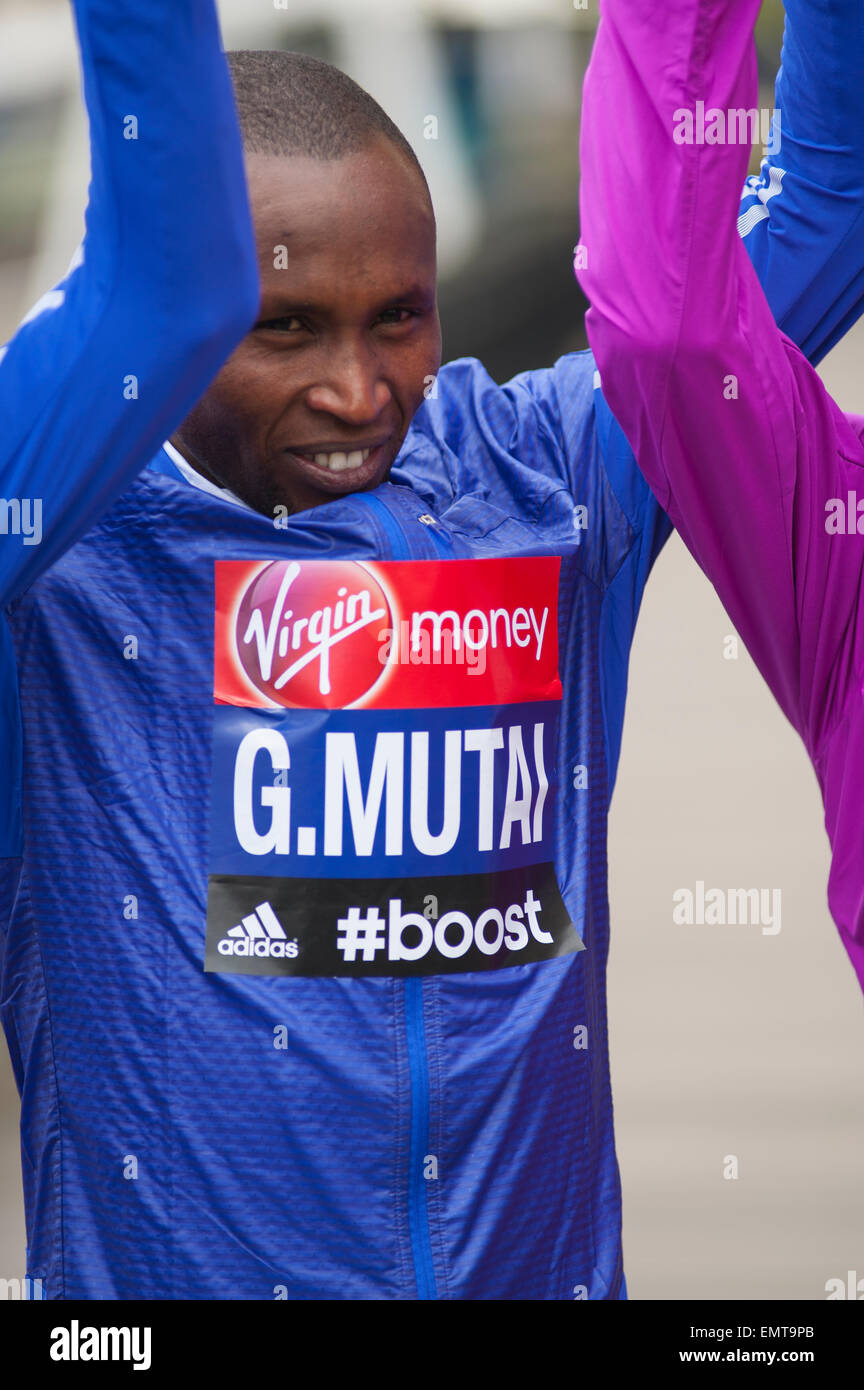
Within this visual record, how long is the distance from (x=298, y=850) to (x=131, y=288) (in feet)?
1.30

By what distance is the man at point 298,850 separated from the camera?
44.4 inches

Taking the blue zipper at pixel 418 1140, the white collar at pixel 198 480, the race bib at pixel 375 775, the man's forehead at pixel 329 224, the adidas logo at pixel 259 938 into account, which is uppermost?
the man's forehead at pixel 329 224

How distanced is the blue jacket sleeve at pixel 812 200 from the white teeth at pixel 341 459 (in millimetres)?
298

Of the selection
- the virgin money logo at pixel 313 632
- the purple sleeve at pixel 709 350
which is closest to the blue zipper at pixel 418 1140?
the virgin money logo at pixel 313 632

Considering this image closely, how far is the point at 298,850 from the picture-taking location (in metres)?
1.14

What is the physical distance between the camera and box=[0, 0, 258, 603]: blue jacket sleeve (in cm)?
85

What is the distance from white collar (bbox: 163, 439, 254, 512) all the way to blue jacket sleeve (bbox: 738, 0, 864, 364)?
15.3 inches

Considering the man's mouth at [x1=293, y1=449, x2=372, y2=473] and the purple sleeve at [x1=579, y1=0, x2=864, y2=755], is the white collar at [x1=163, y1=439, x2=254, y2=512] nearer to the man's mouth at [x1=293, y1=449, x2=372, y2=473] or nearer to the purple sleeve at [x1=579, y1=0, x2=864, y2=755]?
the man's mouth at [x1=293, y1=449, x2=372, y2=473]

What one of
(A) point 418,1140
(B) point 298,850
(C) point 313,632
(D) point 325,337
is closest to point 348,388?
(D) point 325,337

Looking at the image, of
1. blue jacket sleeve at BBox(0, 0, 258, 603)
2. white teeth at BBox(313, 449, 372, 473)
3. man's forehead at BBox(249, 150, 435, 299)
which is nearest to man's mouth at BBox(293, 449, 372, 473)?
white teeth at BBox(313, 449, 372, 473)

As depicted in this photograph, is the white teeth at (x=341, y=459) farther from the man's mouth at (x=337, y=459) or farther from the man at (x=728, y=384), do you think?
the man at (x=728, y=384)

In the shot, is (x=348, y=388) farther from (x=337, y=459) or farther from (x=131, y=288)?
(x=131, y=288)

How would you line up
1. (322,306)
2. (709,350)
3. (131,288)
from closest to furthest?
(131,288) < (709,350) < (322,306)

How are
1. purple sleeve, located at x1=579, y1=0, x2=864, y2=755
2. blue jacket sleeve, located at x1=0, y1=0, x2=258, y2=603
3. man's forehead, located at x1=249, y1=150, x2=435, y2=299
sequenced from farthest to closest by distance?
man's forehead, located at x1=249, y1=150, x2=435, y2=299, purple sleeve, located at x1=579, y1=0, x2=864, y2=755, blue jacket sleeve, located at x1=0, y1=0, x2=258, y2=603
